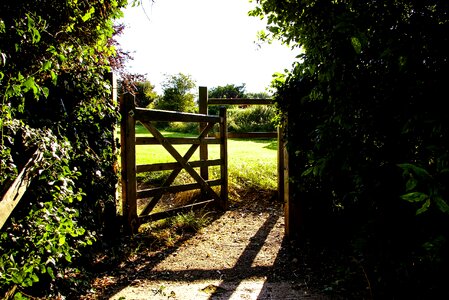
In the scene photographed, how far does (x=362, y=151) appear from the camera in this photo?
7.82 feet

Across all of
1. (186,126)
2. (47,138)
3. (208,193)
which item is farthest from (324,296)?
(186,126)

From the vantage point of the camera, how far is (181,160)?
6113 mm

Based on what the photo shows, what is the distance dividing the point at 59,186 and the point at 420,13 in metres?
2.94

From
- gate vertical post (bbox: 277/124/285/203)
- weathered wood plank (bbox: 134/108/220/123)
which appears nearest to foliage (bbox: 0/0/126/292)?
weathered wood plank (bbox: 134/108/220/123)

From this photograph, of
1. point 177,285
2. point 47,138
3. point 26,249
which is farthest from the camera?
point 177,285

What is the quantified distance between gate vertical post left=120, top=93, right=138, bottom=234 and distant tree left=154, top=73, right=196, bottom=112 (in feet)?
66.6

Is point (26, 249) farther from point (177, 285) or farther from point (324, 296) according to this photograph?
point (324, 296)

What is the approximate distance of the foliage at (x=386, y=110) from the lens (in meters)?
1.78

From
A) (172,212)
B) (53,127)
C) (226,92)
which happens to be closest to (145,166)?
(172,212)

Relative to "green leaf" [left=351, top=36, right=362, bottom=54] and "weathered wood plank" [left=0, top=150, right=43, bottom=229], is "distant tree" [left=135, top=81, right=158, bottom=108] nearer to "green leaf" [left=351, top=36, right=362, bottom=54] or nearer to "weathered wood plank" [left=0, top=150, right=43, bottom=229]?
"weathered wood plank" [left=0, top=150, right=43, bottom=229]

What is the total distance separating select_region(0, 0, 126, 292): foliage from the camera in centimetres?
239

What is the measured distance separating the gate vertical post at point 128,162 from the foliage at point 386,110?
2942mm

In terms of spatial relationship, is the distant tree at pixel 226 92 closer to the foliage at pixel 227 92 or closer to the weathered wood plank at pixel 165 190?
the foliage at pixel 227 92

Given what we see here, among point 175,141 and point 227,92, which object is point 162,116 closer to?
point 175,141
